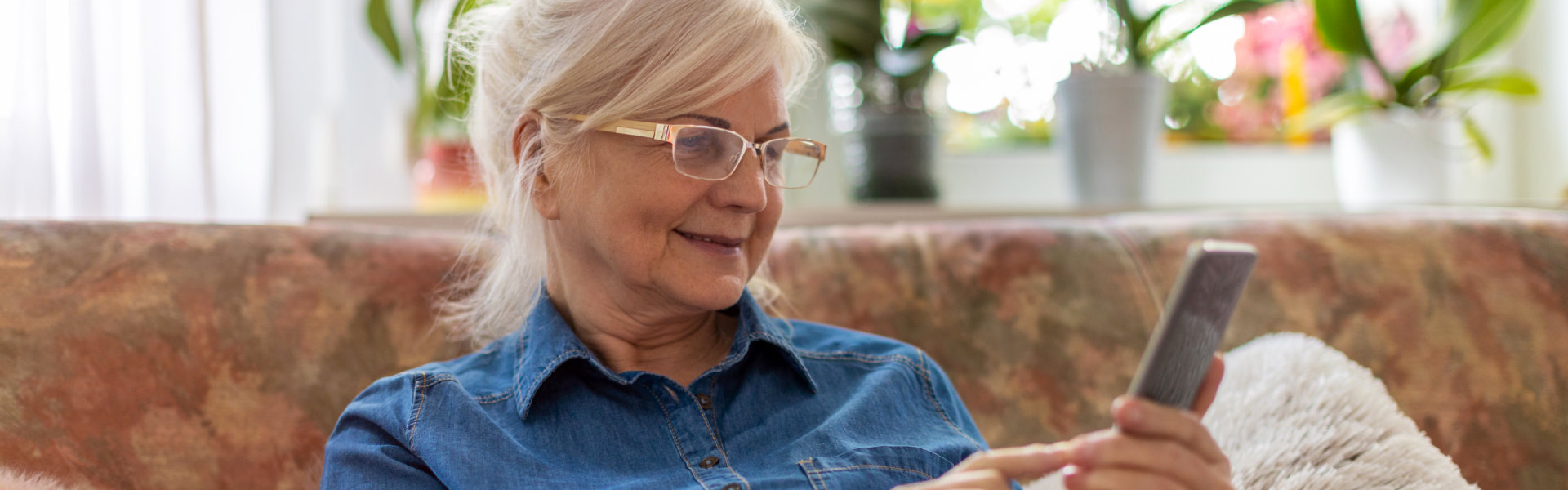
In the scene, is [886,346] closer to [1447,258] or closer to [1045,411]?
[1045,411]

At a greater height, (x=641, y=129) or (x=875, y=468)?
(x=641, y=129)

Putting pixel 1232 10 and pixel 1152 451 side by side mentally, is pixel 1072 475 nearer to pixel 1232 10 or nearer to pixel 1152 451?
pixel 1152 451

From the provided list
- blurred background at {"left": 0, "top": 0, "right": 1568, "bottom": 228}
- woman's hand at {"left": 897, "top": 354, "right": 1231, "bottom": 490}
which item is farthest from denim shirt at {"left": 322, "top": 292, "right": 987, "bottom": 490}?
blurred background at {"left": 0, "top": 0, "right": 1568, "bottom": 228}

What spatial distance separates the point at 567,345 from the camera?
1.03 metres

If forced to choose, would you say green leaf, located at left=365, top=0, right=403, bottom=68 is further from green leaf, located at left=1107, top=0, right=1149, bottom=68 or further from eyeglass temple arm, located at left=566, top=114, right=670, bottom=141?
green leaf, located at left=1107, top=0, right=1149, bottom=68

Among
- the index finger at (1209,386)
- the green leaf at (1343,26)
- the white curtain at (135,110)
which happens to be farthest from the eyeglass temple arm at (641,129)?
the green leaf at (1343,26)

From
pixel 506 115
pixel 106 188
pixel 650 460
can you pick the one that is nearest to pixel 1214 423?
pixel 650 460

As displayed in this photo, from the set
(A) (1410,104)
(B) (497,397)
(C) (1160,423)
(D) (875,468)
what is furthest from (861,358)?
(A) (1410,104)

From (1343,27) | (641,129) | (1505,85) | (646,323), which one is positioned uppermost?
(1343,27)

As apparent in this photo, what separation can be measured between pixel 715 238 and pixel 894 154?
1.19m

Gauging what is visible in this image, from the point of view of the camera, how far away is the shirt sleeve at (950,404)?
1.10 metres

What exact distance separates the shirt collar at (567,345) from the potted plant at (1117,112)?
114 centimetres

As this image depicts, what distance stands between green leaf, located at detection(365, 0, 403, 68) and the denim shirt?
1.11 metres

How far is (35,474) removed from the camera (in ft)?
3.14
